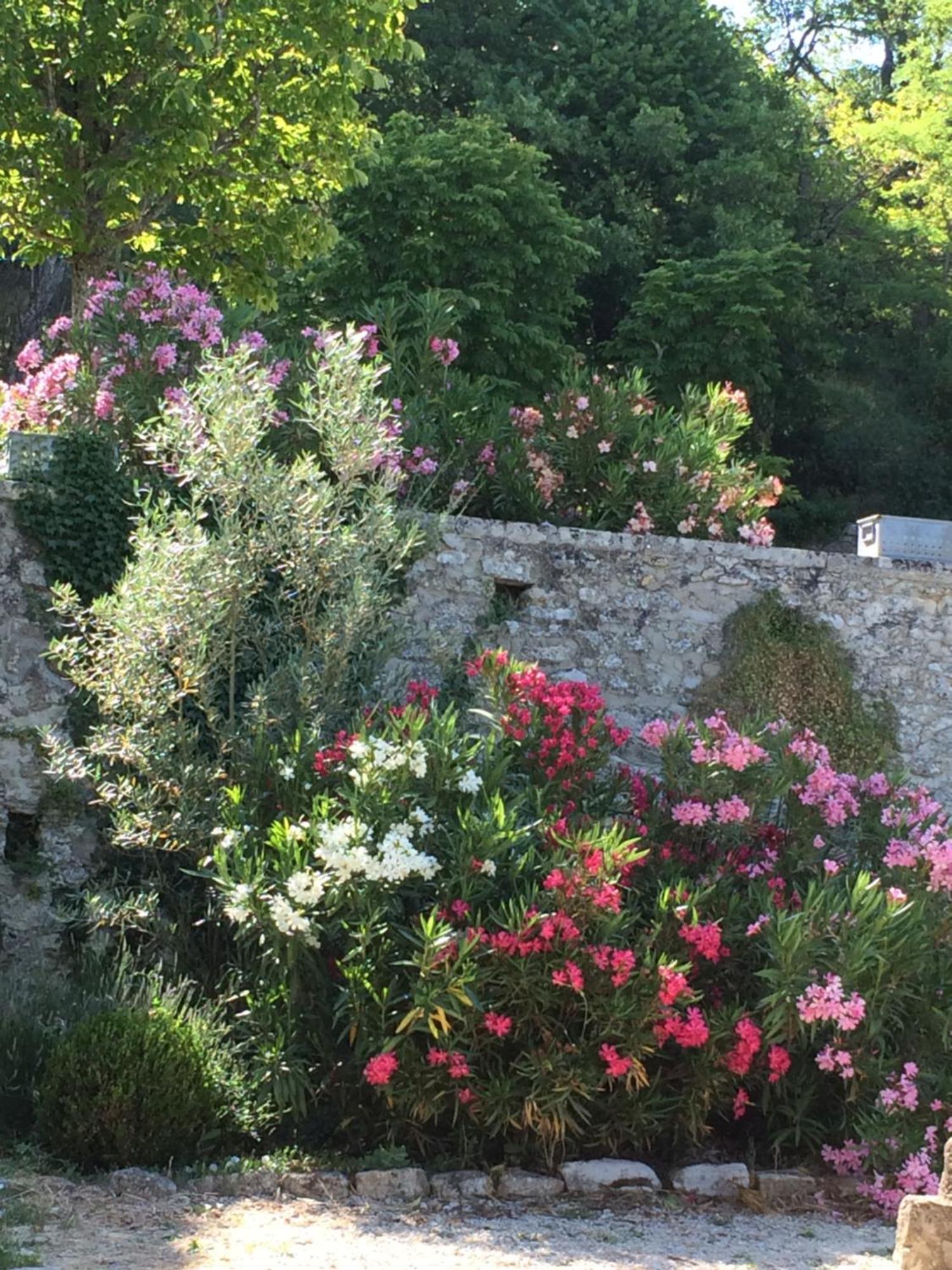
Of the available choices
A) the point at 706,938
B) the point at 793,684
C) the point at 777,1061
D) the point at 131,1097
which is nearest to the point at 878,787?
the point at 706,938

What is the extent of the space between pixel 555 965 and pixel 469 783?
2.63 ft

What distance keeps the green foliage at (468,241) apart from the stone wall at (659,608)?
7140mm

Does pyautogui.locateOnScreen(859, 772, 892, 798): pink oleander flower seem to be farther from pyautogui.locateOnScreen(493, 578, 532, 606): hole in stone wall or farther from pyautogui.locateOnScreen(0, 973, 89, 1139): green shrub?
pyautogui.locateOnScreen(0, 973, 89, 1139): green shrub

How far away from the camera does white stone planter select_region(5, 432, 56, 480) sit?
24.9 ft

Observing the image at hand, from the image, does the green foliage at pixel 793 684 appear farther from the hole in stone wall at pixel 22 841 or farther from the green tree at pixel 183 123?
the green tree at pixel 183 123

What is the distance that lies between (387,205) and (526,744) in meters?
11.0

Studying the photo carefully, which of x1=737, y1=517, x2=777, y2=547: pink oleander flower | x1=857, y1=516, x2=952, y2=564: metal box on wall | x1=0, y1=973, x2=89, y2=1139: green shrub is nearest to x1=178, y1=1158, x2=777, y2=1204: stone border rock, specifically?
x1=0, y1=973, x2=89, y2=1139: green shrub

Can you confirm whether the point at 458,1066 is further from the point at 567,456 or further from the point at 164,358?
the point at 567,456

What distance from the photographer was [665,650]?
8.73 metres

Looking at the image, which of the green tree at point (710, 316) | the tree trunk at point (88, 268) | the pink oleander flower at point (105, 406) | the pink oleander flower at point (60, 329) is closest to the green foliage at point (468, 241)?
the green tree at point (710, 316)

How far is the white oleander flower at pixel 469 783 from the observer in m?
5.93

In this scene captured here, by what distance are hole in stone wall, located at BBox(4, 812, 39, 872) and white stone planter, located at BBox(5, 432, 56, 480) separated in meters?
1.71

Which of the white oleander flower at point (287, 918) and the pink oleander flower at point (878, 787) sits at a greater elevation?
the pink oleander flower at point (878, 787)

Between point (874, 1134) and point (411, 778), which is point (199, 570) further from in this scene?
point (874, 1134)
